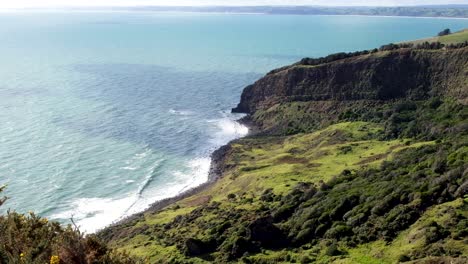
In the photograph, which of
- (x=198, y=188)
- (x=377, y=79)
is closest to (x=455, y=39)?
(x=377, y=79)

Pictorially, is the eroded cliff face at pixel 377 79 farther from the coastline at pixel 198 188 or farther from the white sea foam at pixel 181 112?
the coastline at pixel 198 188

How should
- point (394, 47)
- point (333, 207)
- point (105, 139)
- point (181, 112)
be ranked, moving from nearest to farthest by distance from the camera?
1. point (333, 207)
2. point (105, 139)
3. point (394, 47)
4. point (181, 112)

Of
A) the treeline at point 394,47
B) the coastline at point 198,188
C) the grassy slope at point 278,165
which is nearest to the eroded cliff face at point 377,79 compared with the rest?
the treeline at point 394,47

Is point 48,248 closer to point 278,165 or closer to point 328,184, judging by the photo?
point 328,184

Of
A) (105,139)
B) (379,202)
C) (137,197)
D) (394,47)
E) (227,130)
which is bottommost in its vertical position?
(137,197)

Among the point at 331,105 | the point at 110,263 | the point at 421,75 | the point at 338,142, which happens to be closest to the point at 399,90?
the point at 421,75

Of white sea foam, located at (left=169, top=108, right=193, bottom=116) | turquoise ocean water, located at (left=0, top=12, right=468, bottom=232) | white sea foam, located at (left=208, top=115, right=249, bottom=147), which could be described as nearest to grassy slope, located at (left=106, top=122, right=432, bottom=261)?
white sea foam, located at (left=208, top=115, right=249, bottom=147)
